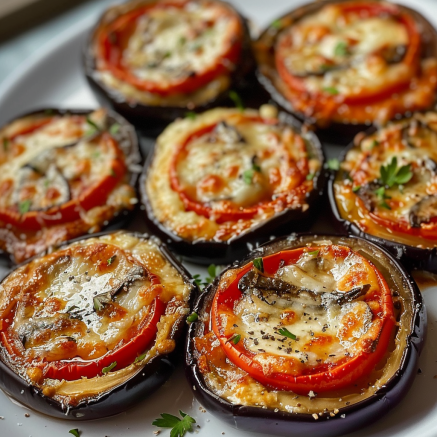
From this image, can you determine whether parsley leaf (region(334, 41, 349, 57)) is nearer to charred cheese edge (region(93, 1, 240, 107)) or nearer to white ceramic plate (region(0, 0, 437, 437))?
charred cheese edge (region(93, 1, 240, 107))

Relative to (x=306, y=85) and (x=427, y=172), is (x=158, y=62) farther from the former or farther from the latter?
(x=427, y=172)

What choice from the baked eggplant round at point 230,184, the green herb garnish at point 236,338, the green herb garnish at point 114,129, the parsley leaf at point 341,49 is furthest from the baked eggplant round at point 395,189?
the green herb garnish at point 114,129

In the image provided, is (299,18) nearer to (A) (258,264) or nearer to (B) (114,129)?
(B) (114,129)

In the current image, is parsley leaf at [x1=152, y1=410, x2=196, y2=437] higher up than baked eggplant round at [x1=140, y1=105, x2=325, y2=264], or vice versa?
baked eggplant round at [x1=140, y1=105, x2=325, y2=264]

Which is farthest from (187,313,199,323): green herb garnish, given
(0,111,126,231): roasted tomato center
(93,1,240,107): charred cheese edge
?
(93,1,240,107): charred cheese edge

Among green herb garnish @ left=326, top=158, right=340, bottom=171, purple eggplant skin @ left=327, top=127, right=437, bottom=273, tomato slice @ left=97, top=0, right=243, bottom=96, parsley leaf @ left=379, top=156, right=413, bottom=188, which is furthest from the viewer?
tomato slice @ left=97, top=0, right=243, bottom=96

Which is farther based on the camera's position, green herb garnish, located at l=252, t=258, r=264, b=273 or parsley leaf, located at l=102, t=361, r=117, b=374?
green herb garnish, located at l=252, t=258, r=264, b=273
